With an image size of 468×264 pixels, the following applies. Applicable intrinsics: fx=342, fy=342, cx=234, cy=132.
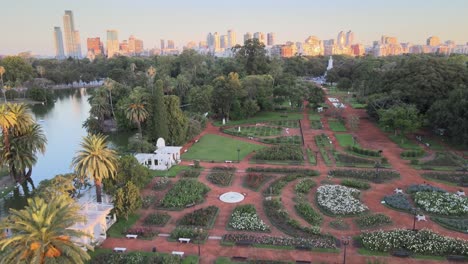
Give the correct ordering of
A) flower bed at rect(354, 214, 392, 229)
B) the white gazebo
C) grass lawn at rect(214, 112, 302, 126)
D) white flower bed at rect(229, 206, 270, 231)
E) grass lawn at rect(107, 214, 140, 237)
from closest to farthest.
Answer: grass lawn at rect(107, 214, 140, 237)
white flower bed at rect(229, 206, 270, 231)
flower bed at rect(354, 214, 392, 229)
the white gazebo
grass lawn at rect(214, 112, 302, 126)

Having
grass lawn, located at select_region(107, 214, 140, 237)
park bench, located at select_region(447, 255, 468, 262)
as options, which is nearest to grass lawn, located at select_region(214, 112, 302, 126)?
grass lawn, located at select_region(107, 214, 140, 237)

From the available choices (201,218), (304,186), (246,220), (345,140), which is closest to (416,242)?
(304,186)

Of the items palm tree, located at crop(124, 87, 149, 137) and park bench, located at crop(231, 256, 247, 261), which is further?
palm tree, located at crop(124, 87, 149, 137)

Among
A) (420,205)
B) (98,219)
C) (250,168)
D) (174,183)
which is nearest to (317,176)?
(250,168)

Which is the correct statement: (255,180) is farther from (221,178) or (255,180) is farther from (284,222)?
(284,222)

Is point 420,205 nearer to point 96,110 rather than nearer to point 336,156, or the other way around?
point 336,156

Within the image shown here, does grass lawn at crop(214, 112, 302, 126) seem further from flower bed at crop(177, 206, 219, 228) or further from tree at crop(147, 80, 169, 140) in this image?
flower bed at crop(177, 206, 219, 228)
